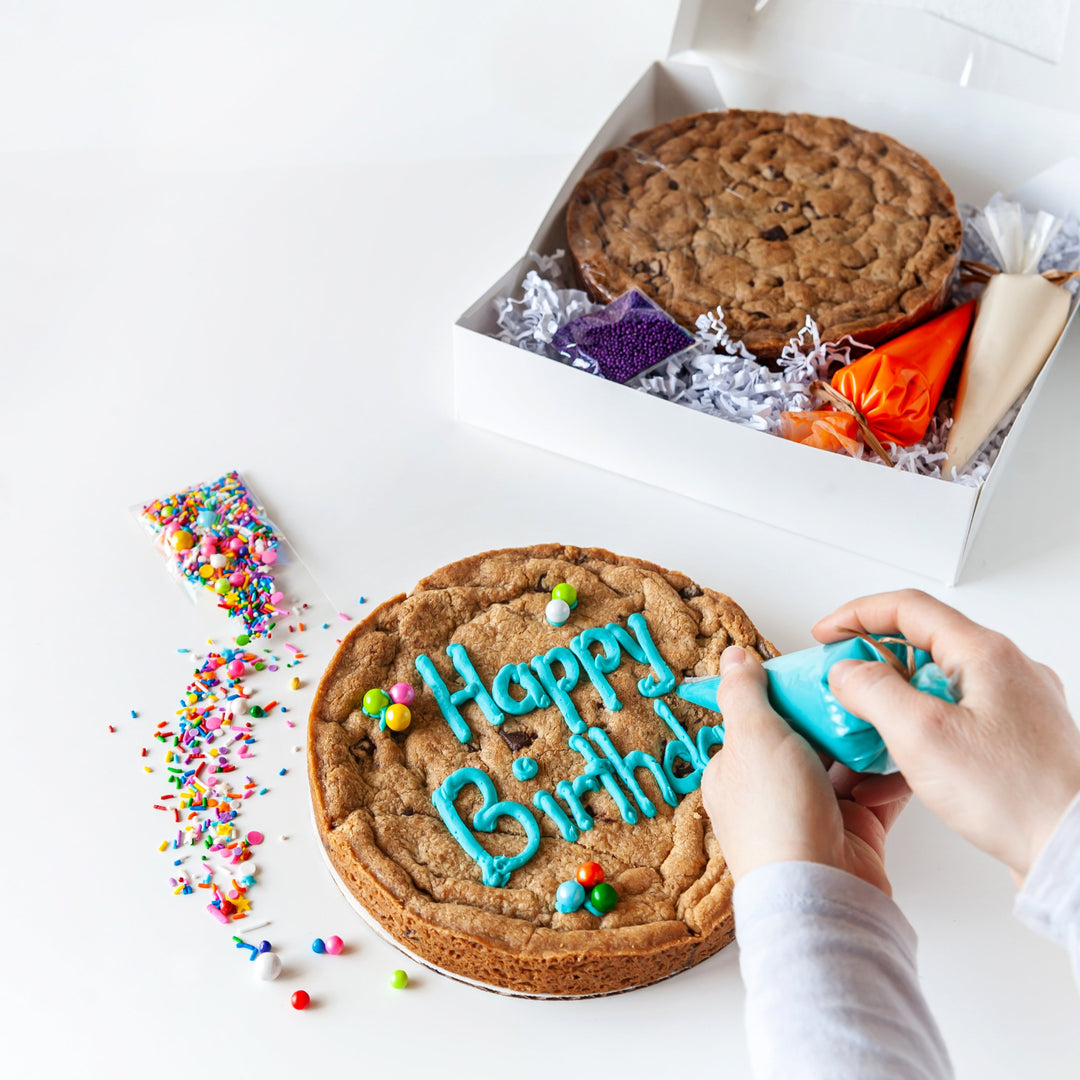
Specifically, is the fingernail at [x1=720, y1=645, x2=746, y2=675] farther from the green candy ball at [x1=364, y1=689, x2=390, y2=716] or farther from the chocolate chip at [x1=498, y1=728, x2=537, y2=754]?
the green candy ball at [x1=364, y1=689, x2=390, y2=716]

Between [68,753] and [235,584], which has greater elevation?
[235,584]

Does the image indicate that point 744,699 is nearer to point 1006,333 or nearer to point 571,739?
point 571,739

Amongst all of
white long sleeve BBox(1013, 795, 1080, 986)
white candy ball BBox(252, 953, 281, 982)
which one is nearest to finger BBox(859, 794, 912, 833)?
white long sleeve BBox(1013, 795, 1080, 986)

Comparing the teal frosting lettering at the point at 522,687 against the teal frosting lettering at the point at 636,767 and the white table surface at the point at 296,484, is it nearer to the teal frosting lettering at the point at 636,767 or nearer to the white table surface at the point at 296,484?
the teal frosting lettering at the point at 636,767

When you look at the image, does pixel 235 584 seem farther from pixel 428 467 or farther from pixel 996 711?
pixel 996 711

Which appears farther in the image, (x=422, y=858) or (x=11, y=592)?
(x=11, y=592)

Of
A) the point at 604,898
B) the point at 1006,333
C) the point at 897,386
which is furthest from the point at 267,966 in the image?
the point at 1006,333

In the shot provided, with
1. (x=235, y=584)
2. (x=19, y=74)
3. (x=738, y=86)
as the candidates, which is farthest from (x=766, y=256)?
(x=19, y=74)
